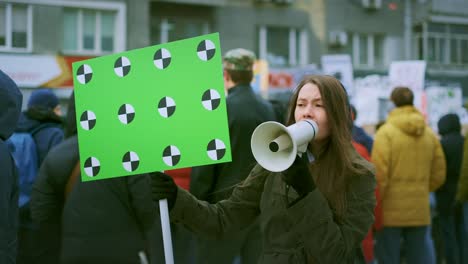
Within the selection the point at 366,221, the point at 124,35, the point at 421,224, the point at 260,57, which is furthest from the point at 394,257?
the point at 260,57

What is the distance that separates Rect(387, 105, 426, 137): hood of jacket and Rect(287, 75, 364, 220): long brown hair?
3.43 metres

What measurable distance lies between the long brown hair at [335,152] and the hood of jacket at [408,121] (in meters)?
3.43

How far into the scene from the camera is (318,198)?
2473 millimetres

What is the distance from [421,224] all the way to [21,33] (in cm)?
1821

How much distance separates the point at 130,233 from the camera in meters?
3.93

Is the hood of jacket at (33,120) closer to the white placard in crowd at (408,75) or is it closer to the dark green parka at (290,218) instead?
the dark green parka at (290,218)

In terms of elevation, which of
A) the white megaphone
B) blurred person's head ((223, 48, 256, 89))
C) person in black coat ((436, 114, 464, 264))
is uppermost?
blurred person's head ((223, 48, 256, 89))

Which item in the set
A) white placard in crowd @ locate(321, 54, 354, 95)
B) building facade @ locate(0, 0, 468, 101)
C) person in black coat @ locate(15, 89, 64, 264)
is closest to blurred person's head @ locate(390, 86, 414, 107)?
person in black coat @ locate(15, 89, 64, 264)

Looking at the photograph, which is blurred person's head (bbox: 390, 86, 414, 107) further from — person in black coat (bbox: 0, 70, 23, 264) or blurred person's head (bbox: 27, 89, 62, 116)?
person in black coat (bbox: 0, 70, 23, 264)

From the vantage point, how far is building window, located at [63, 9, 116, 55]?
2256 centimetres

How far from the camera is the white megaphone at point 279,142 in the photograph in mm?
2317

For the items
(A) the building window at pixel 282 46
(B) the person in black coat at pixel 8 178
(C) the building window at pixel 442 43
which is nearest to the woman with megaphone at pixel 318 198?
(B) the person in black coat at pixel 8 178

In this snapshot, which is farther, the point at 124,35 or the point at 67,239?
the point at 124,35

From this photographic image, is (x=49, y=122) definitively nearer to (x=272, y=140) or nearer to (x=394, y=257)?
(x=394, y=257)
